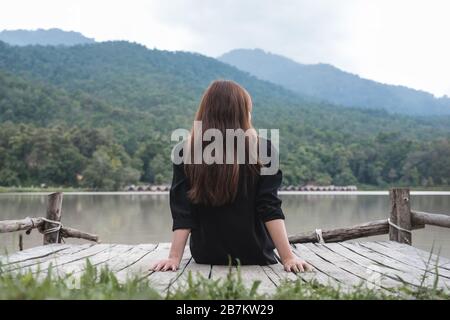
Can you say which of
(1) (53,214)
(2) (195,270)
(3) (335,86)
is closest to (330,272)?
(2) (195,270)

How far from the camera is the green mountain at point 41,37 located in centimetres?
16000

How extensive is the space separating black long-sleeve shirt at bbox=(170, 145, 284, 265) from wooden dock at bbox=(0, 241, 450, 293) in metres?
0.09

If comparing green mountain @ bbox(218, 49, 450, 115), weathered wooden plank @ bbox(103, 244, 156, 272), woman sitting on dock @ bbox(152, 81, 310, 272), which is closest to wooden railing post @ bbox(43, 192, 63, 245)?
weathered wooden plank @ bbox(103, 244, 156, 272)

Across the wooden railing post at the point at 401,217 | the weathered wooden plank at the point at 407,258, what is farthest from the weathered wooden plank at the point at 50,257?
the wooden railing post at the point at 401,217

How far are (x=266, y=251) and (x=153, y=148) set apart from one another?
44.7 m

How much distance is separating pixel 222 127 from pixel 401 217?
7.40 ft

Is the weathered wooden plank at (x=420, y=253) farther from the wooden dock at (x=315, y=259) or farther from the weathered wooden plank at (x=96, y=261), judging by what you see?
the weathered wooden plank at (x=96, y=261)

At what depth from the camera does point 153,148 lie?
47.3m

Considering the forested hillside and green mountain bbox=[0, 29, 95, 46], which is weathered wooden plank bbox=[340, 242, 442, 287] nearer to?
the forested hillside

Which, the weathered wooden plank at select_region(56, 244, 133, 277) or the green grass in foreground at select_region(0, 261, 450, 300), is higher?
the green grass in foreground at select_region(0, 261, 450, 300)

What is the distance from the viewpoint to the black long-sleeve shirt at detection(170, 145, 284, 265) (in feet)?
9.70

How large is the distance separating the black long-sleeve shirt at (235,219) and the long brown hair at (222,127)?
6 cm

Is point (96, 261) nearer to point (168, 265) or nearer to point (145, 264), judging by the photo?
point (145, 264)
